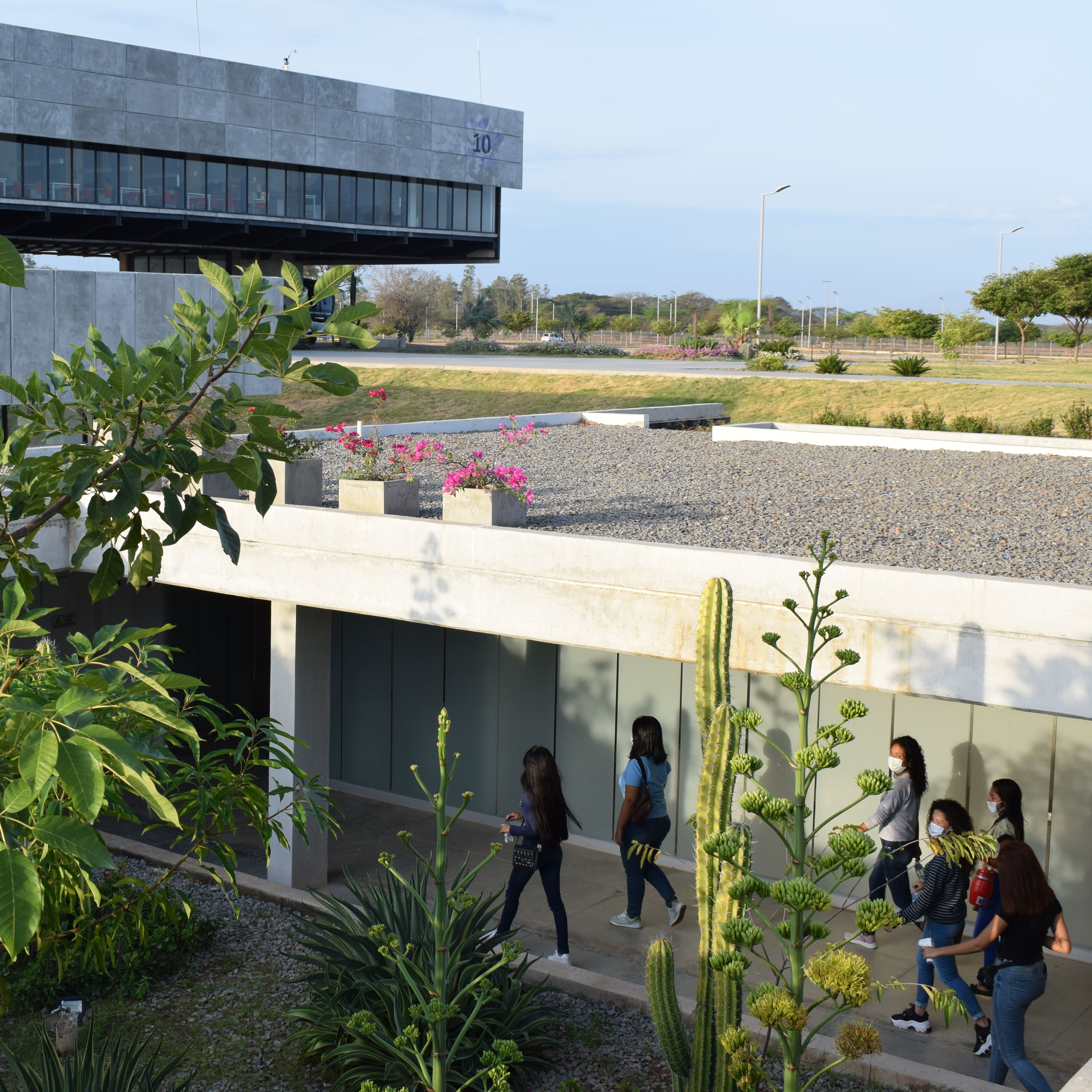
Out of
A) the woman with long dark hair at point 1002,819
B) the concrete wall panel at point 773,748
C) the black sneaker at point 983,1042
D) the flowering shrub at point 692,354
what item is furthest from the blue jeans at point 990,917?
the flowering shrub at point 692,354

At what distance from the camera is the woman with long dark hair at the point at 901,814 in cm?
895

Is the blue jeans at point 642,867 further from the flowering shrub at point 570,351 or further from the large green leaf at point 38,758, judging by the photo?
the flowering shrub at point 570,351

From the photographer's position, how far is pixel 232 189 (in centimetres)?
4850

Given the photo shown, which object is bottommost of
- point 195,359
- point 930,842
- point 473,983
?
point 473,983

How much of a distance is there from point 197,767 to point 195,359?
1950mm

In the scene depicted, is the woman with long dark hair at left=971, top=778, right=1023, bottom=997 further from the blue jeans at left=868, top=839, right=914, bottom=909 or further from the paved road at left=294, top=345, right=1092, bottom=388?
the paved road at left=294, top=345, right=1092, bottom=388

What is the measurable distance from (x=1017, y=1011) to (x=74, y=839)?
5964mm

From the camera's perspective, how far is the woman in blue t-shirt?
9.30m

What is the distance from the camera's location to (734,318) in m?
62.7

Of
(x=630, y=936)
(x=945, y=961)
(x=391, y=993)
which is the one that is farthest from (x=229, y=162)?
(x=945, y=961)

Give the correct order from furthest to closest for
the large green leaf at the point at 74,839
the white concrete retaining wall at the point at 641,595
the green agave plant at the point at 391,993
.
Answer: the white concrete retaining wall at the point at 641,595, the green agave plant at the point at 391,993, the large green leaf at the point at 74,839

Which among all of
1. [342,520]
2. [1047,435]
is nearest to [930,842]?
[342,520]

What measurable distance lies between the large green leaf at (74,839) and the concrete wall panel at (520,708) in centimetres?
957

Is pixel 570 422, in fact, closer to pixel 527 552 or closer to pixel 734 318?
pixel 527 552
